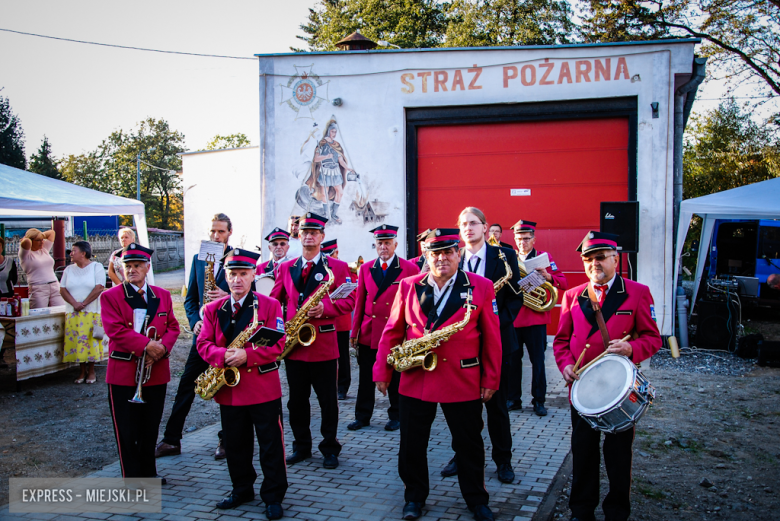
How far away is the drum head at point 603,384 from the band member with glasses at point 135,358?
10.6ft

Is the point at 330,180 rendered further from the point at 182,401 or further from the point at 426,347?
the point at 426,347

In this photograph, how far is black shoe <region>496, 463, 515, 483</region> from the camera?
16.4 feet

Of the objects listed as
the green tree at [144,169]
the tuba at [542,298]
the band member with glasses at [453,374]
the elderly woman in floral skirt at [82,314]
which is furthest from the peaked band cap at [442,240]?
the green tree at [144,169]

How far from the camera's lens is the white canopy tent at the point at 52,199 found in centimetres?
859

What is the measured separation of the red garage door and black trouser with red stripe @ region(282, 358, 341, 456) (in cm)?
680

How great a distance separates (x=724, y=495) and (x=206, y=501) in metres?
4.18

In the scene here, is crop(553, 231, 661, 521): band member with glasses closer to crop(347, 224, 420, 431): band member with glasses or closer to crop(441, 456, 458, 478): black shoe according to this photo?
crop(441, 456, 458, 478): black shoe

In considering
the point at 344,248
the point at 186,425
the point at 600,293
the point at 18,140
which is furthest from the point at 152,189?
the point at 600,293

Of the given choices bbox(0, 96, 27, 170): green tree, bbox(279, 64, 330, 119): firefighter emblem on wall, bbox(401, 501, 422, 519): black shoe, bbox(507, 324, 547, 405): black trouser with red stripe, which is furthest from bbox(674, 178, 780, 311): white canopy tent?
bbox(0, 96, 27, 170): green tree

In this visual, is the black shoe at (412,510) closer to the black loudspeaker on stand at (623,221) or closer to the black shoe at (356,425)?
the black shoe at (356,425)

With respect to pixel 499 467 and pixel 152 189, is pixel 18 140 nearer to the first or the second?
pixel 152 189

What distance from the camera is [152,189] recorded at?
62.0 m

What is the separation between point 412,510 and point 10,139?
49.2m

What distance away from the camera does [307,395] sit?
5.64 m
